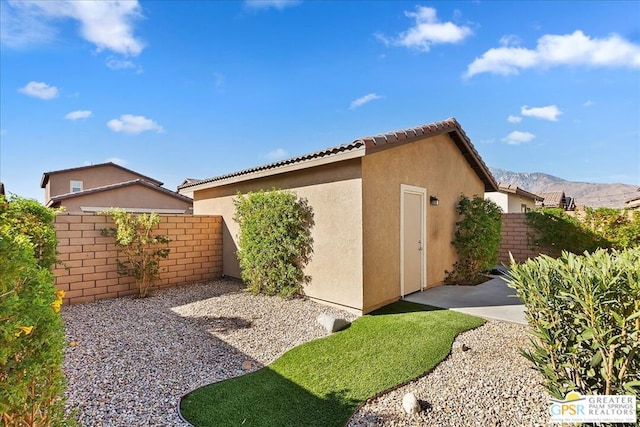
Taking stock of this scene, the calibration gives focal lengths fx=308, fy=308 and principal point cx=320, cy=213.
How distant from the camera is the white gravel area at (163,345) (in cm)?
391

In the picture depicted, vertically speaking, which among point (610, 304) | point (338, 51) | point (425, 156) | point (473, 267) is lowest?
point (473, 267)

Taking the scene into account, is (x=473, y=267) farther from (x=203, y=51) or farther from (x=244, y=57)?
(x=203, y=51)

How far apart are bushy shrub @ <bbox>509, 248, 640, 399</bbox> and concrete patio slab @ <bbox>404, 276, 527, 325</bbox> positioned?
3752mm

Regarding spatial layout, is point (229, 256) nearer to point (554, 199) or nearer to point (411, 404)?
point (411, 404)

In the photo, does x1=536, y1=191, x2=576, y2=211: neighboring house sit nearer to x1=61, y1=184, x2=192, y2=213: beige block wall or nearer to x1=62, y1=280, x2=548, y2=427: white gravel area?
x1=62, y1=280, x2=548, y2=427: white gravel area

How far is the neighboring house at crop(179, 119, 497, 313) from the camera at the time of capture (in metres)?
7.44

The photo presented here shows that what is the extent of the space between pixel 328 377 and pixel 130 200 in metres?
19.5

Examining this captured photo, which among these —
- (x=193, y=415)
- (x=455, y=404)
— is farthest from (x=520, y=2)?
(x=193, y=415)

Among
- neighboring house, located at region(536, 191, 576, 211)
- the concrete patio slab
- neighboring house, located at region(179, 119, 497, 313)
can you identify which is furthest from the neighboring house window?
neighboring house, located at region(536, 191, 576, 211)

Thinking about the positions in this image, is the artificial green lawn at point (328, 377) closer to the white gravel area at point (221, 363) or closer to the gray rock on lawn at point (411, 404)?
the white gravel area at point (221, 363)

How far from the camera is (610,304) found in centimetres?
288

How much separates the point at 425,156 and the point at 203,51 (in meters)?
8.55

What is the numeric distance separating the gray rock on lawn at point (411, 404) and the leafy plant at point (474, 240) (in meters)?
7.46

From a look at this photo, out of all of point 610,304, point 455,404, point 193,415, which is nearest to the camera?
point 610,304
